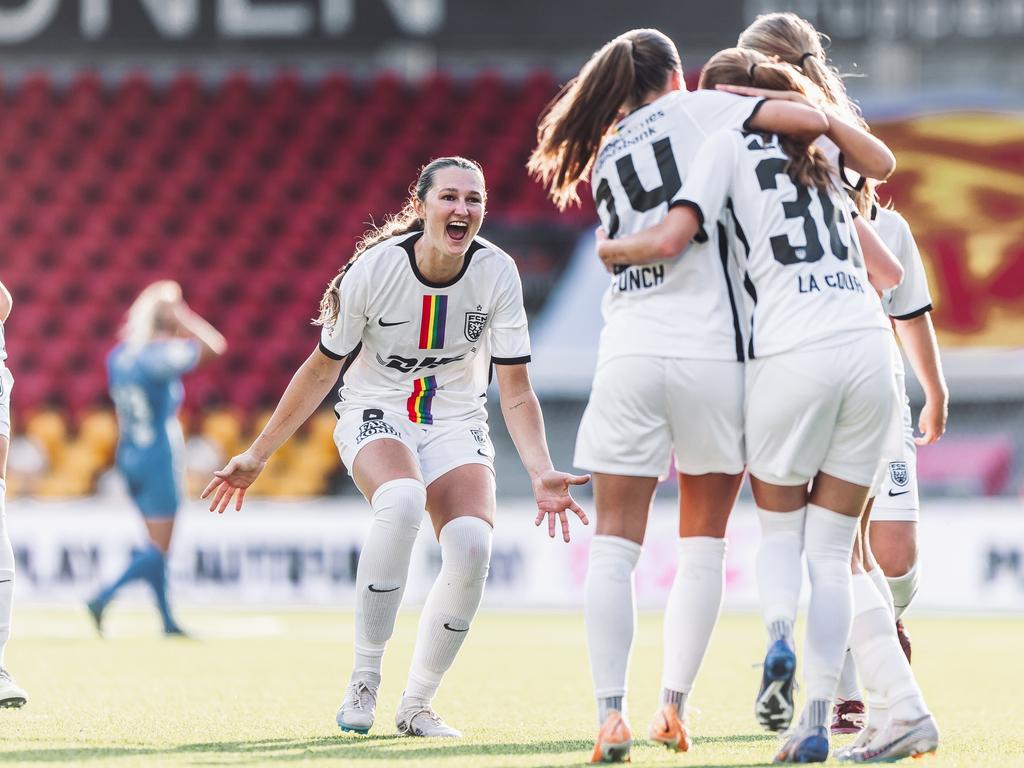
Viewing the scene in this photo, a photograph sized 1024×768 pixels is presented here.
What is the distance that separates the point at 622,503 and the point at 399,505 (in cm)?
93

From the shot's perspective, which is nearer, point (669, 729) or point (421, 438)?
point (669, 729)

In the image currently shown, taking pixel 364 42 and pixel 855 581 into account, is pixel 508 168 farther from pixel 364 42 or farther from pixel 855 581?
pixel 855 581

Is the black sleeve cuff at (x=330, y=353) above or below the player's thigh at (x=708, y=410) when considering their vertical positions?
above

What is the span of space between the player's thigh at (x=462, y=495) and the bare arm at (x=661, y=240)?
1.21 meters

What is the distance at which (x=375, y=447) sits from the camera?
4.90 m

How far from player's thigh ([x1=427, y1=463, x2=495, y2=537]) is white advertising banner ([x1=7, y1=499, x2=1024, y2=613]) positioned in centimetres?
580

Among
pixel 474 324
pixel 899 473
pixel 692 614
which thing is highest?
pixel 474 324

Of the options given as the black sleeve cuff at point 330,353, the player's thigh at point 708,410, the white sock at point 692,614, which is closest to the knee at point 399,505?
the black sleeve cuff at point 330,353

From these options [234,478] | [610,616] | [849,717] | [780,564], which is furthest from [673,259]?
[849,717]

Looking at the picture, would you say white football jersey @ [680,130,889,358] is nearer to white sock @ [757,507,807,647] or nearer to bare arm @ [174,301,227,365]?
white sock @ [757,507,807,647]

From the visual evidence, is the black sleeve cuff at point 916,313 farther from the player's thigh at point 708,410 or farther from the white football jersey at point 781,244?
the player's thigh at point 708,410

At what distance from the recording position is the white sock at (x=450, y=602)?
4832 mm

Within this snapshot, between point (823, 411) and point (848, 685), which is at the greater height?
point (823, 411)

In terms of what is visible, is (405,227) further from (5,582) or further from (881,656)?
(881,656)
